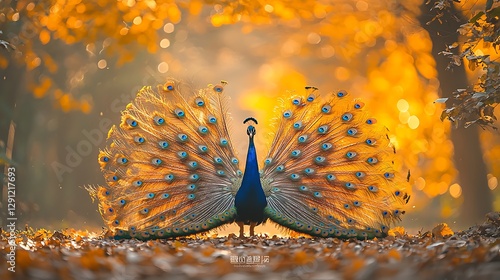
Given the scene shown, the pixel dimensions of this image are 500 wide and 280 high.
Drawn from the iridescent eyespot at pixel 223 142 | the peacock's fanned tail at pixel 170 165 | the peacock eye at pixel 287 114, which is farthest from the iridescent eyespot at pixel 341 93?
the iridescent eyespot at pixel 223 142

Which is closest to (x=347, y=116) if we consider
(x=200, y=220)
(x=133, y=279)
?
(x=200, y=220)

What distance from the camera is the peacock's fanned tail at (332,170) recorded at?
7836 millimetres

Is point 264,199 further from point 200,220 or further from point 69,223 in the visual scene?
point 69,223

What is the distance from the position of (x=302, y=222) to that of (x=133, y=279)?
4.14 meters

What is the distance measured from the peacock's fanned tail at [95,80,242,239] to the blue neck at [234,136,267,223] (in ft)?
0.59

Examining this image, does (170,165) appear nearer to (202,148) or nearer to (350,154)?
(202,148)

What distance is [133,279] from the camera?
378 cm

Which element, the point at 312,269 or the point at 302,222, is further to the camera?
the point at 302,222

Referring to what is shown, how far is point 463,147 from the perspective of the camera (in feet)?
37.9

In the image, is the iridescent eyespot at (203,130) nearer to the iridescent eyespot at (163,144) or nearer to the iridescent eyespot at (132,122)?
the iridescent eyespot at (163,144)
